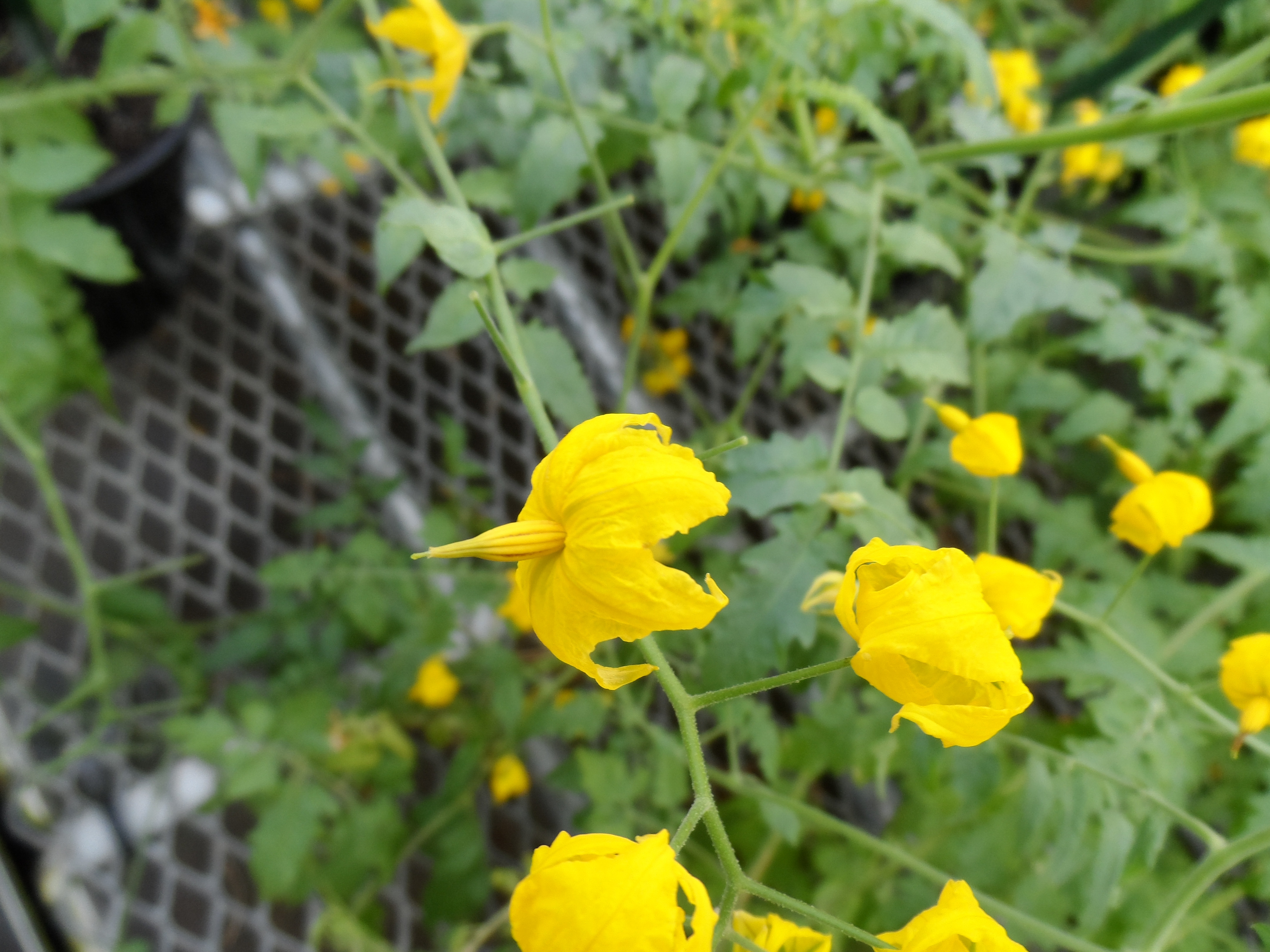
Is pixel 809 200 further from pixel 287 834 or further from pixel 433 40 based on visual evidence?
pixel 287 834

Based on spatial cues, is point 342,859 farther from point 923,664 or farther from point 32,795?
point 923,664

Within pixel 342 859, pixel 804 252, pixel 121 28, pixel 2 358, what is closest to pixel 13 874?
pixel 342 859

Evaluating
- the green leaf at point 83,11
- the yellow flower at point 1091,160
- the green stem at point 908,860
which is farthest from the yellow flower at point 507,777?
the yellow flower at point 1091,160

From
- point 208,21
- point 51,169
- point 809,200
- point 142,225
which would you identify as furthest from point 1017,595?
→ point 208,21

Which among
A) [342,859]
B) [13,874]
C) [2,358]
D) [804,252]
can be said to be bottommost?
[342,859]

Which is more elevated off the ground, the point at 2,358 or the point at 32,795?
the point at 2,358

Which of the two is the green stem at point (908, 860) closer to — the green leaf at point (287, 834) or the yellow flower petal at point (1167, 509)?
the yellow flower petal at point (1167, 509)
